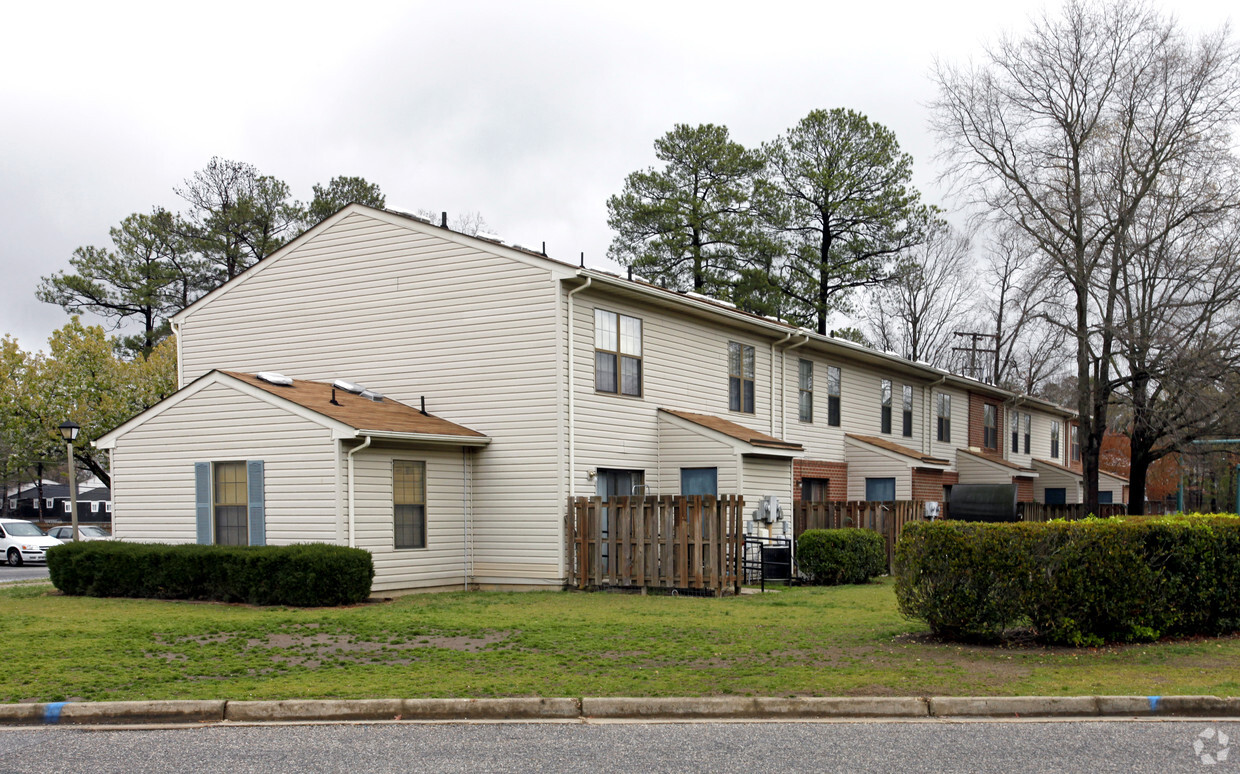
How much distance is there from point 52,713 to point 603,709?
4.38 meters

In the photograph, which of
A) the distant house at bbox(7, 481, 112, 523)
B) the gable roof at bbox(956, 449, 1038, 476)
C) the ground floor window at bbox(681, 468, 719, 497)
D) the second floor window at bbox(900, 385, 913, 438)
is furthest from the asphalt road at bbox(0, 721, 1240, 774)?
the distant house at bbox(7, 481, 112, 523)

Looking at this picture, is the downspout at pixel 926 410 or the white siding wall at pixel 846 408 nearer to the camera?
the white siding wall at pixel 846 408

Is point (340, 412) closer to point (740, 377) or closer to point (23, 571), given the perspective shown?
point (740, 377)

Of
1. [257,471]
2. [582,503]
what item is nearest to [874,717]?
[582,503]

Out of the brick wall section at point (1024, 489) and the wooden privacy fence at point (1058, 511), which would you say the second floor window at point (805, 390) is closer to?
the wooden privacy fence at point (1058, 511)

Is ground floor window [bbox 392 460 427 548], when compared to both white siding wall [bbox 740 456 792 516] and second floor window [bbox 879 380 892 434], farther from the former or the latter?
second floor window [bbox 879 380 892 434]

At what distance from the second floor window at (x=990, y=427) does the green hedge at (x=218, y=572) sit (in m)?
27.4

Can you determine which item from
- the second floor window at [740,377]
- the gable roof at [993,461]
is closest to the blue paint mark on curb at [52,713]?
the second floor window at [740,377]

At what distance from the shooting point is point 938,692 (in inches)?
358

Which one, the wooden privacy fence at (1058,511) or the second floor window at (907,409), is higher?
Result: the second floor window at (907,409)

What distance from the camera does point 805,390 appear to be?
27.4m

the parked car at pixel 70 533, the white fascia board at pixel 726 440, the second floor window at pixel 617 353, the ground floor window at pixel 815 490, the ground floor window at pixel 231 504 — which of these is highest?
the second floor window at pixel 617 353

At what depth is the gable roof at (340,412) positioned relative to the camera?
17.1 m

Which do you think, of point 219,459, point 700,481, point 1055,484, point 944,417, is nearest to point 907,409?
point 944,417
